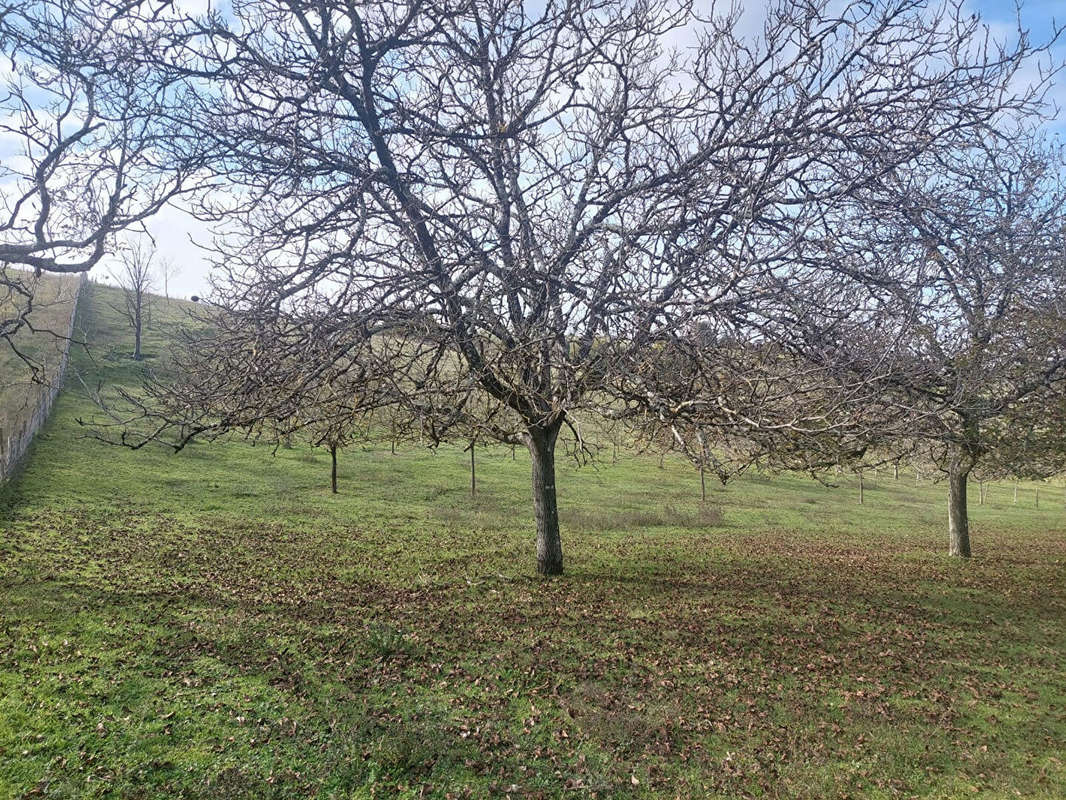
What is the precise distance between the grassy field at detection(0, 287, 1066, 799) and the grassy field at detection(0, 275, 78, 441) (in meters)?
5.52

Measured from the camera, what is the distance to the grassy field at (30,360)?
19.2 meters

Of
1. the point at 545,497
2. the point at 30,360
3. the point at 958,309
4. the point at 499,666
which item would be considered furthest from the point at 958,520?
the point at 30,360

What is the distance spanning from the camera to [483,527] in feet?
58.7

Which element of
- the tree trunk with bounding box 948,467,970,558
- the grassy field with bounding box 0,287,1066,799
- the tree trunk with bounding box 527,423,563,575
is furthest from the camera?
the tree trunk with bounding box 948,467,970,558

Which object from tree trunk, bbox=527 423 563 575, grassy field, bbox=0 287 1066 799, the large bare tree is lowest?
grassy field, bbox=0 287 1066 799

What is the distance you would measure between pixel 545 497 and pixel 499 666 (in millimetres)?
4088

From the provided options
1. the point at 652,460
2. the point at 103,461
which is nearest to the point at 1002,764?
the point at 103,461

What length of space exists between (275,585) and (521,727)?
6303 mm

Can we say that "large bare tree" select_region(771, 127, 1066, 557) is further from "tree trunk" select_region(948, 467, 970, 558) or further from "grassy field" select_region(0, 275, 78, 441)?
"grassy field" select_region(0, 275, 78, 441)

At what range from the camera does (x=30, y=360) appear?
13016 mm

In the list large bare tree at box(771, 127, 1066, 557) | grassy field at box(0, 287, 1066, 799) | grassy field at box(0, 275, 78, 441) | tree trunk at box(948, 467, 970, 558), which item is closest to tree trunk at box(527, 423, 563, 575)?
grassy field at box(0, 287, 1066, 799)

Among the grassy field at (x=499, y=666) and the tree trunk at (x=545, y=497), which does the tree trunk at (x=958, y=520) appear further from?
the tree trunk at (x=545, y=497)

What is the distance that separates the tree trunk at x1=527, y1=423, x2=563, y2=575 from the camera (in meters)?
11.0

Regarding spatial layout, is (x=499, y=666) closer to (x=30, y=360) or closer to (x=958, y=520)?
(x=30, y=360)
